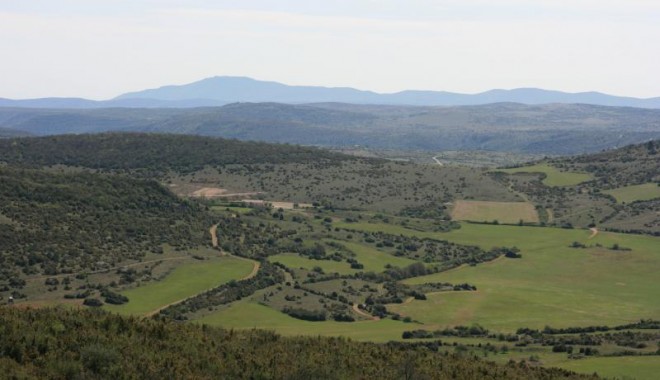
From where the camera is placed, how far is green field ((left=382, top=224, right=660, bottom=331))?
7175 cm

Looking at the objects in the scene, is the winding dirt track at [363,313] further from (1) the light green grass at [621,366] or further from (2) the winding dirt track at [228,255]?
(1) the light green grass at [621,366]

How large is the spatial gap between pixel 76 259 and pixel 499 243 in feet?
191

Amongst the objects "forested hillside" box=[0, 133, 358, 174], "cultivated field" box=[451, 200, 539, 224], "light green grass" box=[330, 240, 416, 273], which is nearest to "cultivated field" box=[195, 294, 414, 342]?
"light green grass" box=[330, 240, 416, 273]

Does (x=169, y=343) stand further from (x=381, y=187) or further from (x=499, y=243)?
(x=381, y=187)

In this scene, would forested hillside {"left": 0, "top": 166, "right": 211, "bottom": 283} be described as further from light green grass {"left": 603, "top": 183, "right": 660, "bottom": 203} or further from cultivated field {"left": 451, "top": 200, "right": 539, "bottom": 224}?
light green grass {"left": 603, "top": 183, "right": 660, "bottom": 203}

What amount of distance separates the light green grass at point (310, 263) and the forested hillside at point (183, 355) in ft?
151

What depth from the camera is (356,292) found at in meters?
79.6

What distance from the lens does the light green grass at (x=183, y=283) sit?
6594 cm

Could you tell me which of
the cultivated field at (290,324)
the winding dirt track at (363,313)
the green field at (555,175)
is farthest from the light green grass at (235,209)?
the green field at (555,175)

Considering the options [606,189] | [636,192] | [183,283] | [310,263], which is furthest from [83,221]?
[606,189]

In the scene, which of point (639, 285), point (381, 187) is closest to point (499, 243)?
point (639, 285)

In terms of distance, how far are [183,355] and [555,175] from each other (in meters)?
140

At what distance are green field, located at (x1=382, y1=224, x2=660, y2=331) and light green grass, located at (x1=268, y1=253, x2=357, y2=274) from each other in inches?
320

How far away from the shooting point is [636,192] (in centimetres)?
13812
